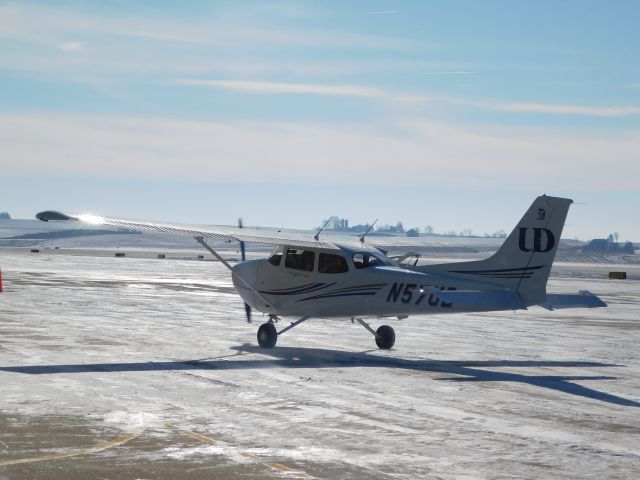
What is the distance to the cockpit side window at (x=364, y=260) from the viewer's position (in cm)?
2030

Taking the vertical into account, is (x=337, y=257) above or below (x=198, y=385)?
above

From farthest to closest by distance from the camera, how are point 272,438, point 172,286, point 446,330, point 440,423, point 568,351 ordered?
point 172,286 < point 446,330 < point 568,351 < point 440,423 < point 272,438

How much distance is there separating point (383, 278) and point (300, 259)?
8.28 feet

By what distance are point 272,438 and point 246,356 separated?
8.38 metres

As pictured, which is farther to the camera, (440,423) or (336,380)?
(336,380)

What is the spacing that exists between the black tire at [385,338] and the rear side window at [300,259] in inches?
86.9

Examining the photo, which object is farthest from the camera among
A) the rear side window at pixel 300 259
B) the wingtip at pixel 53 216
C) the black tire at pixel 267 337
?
the rear side window at pixel 300 259

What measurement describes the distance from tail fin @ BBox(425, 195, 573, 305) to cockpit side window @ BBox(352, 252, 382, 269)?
2528 millimetres

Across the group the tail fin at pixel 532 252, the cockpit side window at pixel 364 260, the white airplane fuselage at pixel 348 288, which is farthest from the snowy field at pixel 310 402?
the cockpit side window at pixel 364 260

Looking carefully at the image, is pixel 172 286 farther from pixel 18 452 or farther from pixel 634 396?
pixel 18 452

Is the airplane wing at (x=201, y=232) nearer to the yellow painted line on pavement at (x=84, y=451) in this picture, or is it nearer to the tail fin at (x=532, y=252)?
the tail fin at (x=532, y=252)

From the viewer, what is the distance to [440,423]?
12406 millimetres

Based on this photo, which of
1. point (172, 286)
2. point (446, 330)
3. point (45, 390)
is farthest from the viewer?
point (172, 286)

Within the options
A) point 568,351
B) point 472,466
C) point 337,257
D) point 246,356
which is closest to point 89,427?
point 472,466
